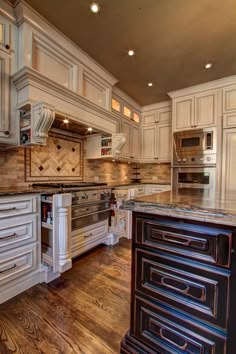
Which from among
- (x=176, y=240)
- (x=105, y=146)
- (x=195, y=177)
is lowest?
(x=176, y=240)

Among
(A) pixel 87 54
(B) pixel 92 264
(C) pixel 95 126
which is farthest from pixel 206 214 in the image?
(A) pixel 87 54

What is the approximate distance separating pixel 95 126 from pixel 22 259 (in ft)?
6.10

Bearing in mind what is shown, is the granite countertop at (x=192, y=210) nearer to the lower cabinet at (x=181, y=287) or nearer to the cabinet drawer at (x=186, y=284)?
the lower cabinet at (x=181, y=287)

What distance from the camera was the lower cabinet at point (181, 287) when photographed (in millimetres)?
753

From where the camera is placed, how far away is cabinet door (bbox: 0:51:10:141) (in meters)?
1.75

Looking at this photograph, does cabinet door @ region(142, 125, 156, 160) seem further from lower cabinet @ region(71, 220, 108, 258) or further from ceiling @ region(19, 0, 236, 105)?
lower cabinet @ region(71, 220, 108, 258)

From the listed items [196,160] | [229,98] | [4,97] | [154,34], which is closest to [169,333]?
[4,97]

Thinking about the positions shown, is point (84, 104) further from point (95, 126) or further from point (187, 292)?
point (187, 292)

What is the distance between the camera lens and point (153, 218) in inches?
37.9

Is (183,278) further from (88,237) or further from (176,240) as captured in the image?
(88,237)

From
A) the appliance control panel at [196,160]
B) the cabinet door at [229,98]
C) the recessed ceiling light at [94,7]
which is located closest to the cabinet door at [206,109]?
the cabinet door at [229,98]

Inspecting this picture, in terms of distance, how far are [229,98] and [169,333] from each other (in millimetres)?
3483

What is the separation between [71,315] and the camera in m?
1.39

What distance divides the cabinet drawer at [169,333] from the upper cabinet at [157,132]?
3.39 m
